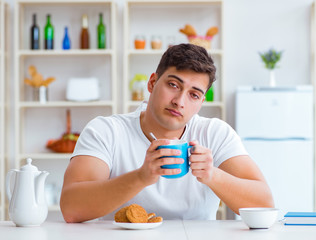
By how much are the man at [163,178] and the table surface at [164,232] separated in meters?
0.11

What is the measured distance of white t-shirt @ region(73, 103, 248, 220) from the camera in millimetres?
1904

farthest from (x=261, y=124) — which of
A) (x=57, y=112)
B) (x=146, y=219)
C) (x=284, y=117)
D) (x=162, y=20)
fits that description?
(x=146, y=219)

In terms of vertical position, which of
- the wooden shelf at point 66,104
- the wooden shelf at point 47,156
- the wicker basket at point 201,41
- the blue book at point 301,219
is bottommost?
the wooden shelf at point 47,156

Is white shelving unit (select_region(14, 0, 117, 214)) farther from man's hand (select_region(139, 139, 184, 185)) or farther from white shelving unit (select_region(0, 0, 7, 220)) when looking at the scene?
man's hand (select_region(139, 139, 184, 185))

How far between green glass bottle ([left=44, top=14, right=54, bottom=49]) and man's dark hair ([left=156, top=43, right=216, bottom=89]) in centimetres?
301

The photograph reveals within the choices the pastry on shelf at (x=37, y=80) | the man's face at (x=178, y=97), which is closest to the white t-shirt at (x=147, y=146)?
the man's face at (x=178, y=97)

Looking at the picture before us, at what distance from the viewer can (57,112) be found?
16.2 feet

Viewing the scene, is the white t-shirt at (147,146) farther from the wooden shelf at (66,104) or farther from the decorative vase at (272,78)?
the decorative vase at (272,78)

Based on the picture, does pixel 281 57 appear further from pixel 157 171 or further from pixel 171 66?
pixel 157 171

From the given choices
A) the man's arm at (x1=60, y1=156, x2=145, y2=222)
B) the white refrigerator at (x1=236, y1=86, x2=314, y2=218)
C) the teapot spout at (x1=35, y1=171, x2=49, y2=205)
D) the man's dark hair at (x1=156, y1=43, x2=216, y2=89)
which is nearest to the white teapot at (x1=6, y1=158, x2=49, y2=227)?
the teapot spout at (x1=35, y1=171, x2=49, y2=205)

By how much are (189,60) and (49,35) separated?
316 centimetres

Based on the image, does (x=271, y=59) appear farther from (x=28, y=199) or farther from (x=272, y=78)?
(x=28, y=199)

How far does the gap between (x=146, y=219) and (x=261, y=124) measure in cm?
301

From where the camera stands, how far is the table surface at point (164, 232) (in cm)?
142
